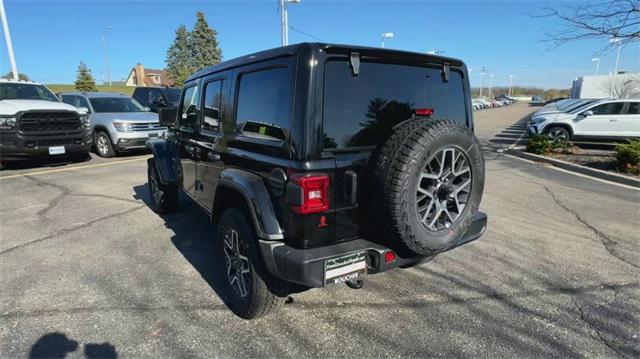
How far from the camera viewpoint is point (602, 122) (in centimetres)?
1228

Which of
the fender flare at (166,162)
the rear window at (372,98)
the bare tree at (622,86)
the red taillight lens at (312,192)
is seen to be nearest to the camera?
the red taillight lens at (312,192)

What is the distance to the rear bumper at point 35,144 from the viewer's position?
313 inches

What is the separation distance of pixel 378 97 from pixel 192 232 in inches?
126

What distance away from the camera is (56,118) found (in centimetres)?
862

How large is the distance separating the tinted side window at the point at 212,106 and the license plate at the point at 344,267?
1.72 metres

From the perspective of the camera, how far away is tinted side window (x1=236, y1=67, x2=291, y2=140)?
2371 millimetres

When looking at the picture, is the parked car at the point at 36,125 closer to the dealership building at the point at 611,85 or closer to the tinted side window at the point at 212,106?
the tinted side window at the point at 212,106

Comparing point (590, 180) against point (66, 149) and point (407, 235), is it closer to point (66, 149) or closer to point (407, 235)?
point (407, 235)

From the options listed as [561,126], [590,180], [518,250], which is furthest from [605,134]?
[518,250]

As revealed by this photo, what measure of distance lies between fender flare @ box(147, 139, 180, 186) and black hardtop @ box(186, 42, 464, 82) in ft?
6.80

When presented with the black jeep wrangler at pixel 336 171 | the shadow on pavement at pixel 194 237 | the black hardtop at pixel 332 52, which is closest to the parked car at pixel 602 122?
the black hardtop at pixel 332 52

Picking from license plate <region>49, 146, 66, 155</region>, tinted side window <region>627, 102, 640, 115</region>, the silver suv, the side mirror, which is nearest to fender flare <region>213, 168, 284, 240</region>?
the side mirror

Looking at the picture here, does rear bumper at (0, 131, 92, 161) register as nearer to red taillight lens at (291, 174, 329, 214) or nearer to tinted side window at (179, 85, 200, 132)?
tinted side window at (179, 85, 200, 132)

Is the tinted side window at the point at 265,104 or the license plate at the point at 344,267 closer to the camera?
the license plate at the point at 344,267
